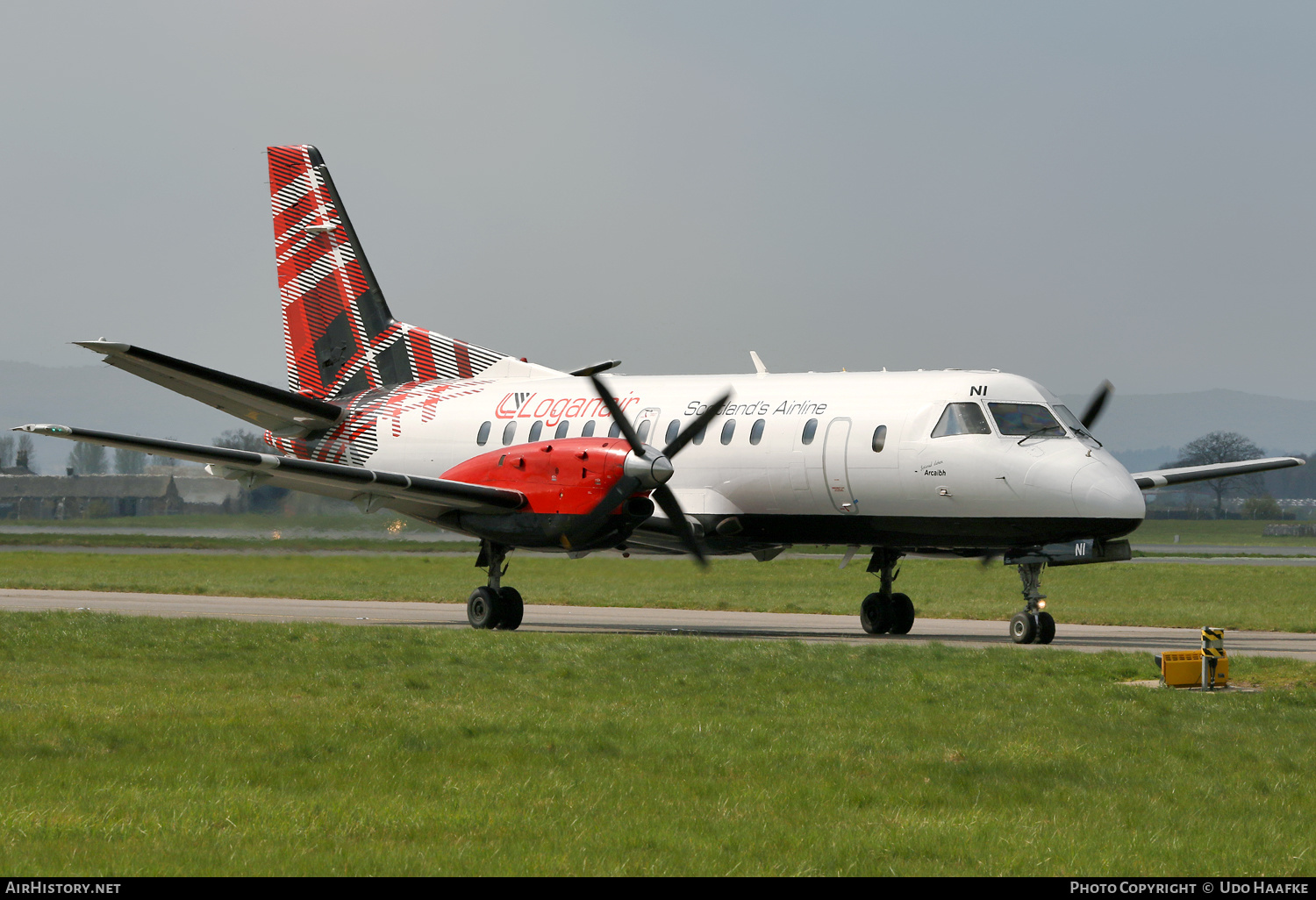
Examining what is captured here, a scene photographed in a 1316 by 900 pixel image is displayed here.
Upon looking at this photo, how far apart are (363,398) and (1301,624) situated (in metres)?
18.4

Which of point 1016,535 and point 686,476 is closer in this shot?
point 1016,535

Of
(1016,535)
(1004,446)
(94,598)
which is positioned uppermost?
(1004,446)

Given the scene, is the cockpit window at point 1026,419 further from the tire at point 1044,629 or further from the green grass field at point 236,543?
the green grass field at point 236,543

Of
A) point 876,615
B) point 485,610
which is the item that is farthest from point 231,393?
point 876,615

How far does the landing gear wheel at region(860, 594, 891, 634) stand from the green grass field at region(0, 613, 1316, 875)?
5.72 metres

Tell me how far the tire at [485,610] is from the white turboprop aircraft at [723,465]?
33mm

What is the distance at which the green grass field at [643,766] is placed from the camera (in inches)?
312

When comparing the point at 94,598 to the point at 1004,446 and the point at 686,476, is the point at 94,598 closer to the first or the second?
the point at 686,476

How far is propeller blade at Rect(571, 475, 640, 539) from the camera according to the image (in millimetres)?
20891

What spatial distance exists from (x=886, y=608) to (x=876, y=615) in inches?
8.0

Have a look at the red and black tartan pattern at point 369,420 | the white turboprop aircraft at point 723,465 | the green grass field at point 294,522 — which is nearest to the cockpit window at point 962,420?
the white turboprop aircraft at point 723,465

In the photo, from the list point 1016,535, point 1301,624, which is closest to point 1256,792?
point 1016,535

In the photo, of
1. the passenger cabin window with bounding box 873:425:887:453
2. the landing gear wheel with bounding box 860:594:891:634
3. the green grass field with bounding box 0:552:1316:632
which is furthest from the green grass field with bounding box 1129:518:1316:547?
the passenger cabin window with bounding box 873:425:887:453

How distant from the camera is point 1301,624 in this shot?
25453 mm
